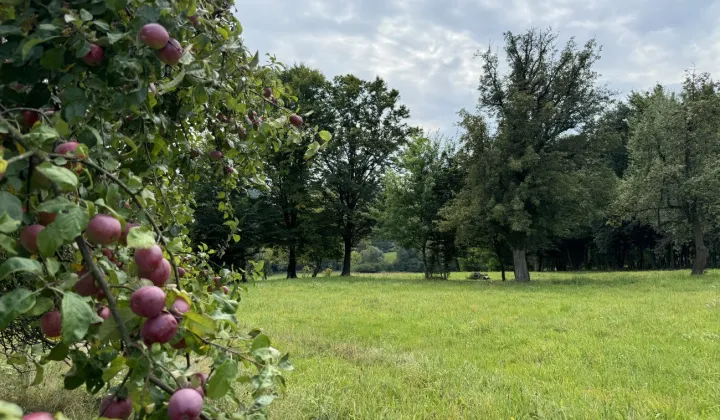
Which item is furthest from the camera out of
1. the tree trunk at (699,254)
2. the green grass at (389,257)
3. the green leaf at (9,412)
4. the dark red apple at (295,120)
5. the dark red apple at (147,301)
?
the green grass at (389,257)

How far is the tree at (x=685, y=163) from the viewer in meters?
19.6

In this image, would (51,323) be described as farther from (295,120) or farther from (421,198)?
(421,198)

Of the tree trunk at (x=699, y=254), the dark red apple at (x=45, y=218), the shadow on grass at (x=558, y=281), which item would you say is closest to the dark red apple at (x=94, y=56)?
the dark red apple at (x=45, y=218)

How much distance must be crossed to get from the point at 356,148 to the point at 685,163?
16582 millimetres

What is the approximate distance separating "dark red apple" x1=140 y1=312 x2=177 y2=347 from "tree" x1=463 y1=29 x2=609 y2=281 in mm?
17755

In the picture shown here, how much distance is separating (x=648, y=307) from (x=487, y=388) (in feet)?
24.2

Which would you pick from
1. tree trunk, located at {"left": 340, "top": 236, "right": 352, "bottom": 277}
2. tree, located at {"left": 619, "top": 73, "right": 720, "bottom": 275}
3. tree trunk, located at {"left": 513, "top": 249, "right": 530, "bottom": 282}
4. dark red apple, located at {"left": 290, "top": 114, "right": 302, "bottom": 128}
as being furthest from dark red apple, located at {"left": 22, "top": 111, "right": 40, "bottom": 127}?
tree trunk, located at {"left": 340, "top": 236, "right": 352, "bottom": 277}

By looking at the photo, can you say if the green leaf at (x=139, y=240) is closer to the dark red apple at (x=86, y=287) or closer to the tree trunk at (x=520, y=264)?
the dark red apple at (x=86, y=287)

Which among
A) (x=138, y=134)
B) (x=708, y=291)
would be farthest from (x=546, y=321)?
(x=138, y=134)

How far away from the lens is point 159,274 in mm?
928

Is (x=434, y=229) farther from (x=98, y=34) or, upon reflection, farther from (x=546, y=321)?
(x=98, y=34)

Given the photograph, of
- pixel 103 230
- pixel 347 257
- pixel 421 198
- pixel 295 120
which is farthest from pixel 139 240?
pixel 347 257

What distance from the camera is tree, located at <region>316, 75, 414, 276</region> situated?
27.8 metres

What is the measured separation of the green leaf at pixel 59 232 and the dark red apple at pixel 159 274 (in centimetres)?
23
